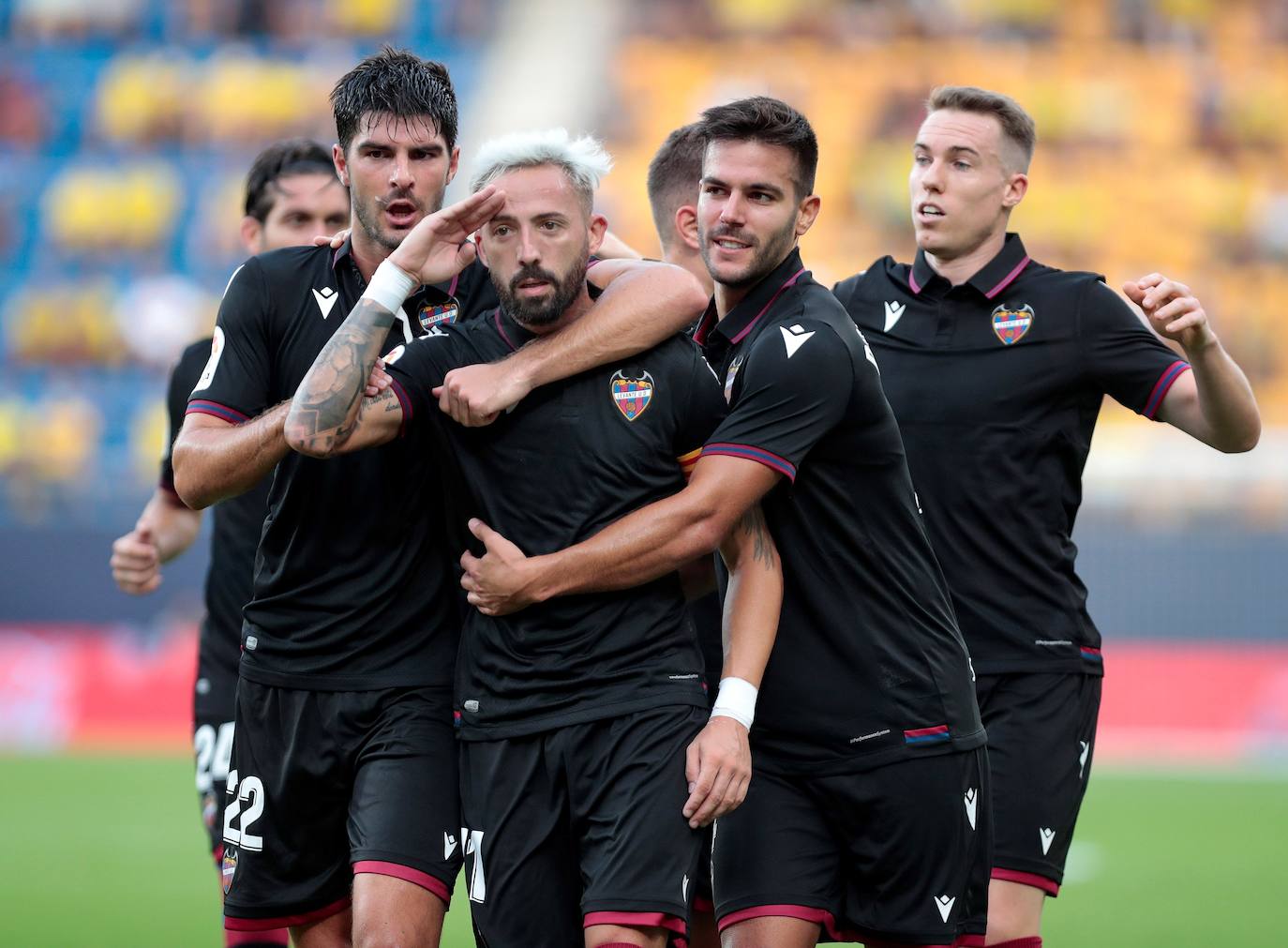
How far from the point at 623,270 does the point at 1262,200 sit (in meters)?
19.3

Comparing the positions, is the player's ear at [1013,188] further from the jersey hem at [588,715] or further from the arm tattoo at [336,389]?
the arm tattoo at [336,389]

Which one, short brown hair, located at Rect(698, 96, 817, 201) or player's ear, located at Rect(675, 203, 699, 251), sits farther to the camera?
player's ear, located at Rect(675, 203, 699, 251)

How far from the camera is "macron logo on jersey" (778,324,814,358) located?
4.41 metres

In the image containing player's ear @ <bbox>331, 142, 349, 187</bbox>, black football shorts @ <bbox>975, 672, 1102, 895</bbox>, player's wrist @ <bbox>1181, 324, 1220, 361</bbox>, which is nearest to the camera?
player's wrist @ <bbox>1181, 324, 1220, 361</bbox>

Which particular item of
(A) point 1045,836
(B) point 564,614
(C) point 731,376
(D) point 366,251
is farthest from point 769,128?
(A) point 1045,836

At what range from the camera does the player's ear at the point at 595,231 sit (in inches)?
180

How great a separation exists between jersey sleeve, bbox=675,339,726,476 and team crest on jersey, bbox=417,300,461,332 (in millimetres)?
750

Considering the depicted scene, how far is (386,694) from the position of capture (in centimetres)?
472

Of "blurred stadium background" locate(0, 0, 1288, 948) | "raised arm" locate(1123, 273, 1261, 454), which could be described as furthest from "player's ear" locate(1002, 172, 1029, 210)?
"blurred stadium background" locate(0, 0, 1288, 948)

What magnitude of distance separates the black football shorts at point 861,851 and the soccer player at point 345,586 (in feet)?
2.53

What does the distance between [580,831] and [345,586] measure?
3.16 feet

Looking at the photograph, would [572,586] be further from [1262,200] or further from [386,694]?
[1262,200]

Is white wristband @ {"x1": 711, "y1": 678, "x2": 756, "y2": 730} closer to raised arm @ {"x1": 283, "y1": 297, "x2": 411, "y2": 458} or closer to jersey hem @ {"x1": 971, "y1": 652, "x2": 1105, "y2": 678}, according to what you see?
raised arm @ {"x1": 283, "y1": 297, "x2": 411, "y2": 458}

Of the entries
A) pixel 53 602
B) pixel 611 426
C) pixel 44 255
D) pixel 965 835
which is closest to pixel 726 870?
pixel 965 835
